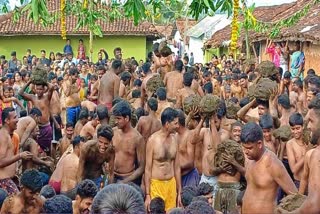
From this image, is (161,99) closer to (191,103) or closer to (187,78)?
(187,78)

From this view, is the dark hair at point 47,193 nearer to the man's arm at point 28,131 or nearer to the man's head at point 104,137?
the man's head at point 104,137

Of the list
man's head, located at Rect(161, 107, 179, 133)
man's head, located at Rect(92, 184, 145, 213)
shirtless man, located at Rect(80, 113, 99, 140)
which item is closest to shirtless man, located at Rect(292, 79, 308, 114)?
shirtless man, located at Rect(80, 113, 99, 140)

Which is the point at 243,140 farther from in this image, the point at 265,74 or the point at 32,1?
the point at 265,74

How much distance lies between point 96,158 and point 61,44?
28.5 metres

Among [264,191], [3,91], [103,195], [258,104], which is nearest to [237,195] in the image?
[264,191]

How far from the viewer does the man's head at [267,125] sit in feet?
31.5

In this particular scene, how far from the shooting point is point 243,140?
7.07 metres

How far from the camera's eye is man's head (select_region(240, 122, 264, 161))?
7023mm

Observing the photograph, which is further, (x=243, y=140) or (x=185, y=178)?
(x=185, y=178)

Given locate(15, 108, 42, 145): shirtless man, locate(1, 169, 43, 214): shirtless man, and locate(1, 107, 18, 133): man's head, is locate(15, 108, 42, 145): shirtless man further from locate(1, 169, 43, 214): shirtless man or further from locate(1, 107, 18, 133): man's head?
locate(1, 169, 43, 214): shirtless man

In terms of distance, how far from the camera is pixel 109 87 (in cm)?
1419

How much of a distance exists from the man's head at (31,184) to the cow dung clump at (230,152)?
2.49 metres

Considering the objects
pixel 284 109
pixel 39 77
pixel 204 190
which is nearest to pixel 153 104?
pixel 284 109

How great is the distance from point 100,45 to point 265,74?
25.4 metres
